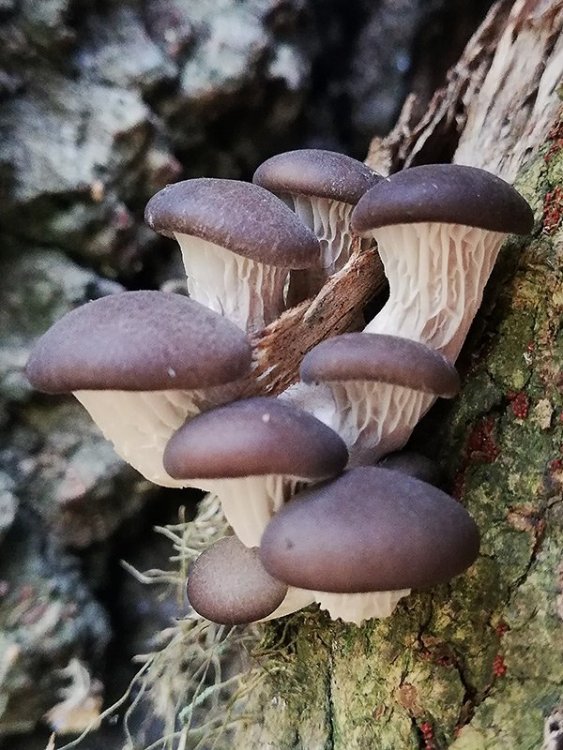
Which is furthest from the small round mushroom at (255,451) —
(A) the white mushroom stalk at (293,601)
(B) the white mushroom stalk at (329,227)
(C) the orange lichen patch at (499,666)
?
(B) the white mushroom stalk at (329,227)

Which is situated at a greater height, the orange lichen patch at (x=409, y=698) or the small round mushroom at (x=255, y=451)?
the small round mushroom at (x=255, y=451)

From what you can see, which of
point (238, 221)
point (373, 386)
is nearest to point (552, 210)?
point (373, 386)

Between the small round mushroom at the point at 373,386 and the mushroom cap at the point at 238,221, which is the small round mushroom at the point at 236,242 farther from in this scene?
the small round mushroom at the point at 373,386

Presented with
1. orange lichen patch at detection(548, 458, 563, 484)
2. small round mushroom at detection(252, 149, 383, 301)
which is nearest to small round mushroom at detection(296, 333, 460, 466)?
orange lichen patch at detection(548, 458, 563, 484)

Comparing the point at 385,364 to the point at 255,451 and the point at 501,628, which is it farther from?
the point at 501,628

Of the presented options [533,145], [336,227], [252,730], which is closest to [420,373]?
[336,227]
